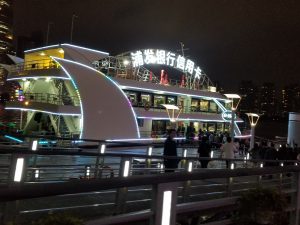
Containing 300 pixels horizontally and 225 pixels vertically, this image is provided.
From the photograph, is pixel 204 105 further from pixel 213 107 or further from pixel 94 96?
pixel 94 96

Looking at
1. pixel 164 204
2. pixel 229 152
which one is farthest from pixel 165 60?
pixel 164 204

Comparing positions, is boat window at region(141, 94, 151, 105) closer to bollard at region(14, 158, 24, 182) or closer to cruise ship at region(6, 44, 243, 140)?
cruise ship at region(6, 44, 243, 140)

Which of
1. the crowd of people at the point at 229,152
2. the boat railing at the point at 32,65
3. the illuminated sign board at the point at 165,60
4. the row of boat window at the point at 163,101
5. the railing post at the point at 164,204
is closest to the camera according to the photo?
the railing post at the point at 164,204

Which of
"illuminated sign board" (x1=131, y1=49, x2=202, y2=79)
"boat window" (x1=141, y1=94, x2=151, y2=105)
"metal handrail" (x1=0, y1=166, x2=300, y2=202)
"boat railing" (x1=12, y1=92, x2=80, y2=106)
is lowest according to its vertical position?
"metal handrail" (x1=0, y1=166, x2=300, y2=202)

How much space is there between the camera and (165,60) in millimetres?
39781

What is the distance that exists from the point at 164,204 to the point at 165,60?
36683 millimetres

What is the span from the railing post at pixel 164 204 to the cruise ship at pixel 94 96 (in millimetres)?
21151

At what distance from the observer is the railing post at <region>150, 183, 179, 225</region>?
140 inches

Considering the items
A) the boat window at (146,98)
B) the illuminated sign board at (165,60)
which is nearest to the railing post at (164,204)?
the boat window at (146,98)

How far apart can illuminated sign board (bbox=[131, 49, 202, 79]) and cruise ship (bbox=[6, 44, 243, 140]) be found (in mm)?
92

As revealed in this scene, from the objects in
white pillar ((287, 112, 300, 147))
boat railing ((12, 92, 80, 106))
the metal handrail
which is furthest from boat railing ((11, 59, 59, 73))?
the metal handrail

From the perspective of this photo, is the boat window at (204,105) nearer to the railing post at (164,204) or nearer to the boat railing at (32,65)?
the boat railing at (32,65)

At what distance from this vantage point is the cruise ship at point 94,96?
25484 mm

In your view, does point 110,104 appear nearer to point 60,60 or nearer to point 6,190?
point 60,60
